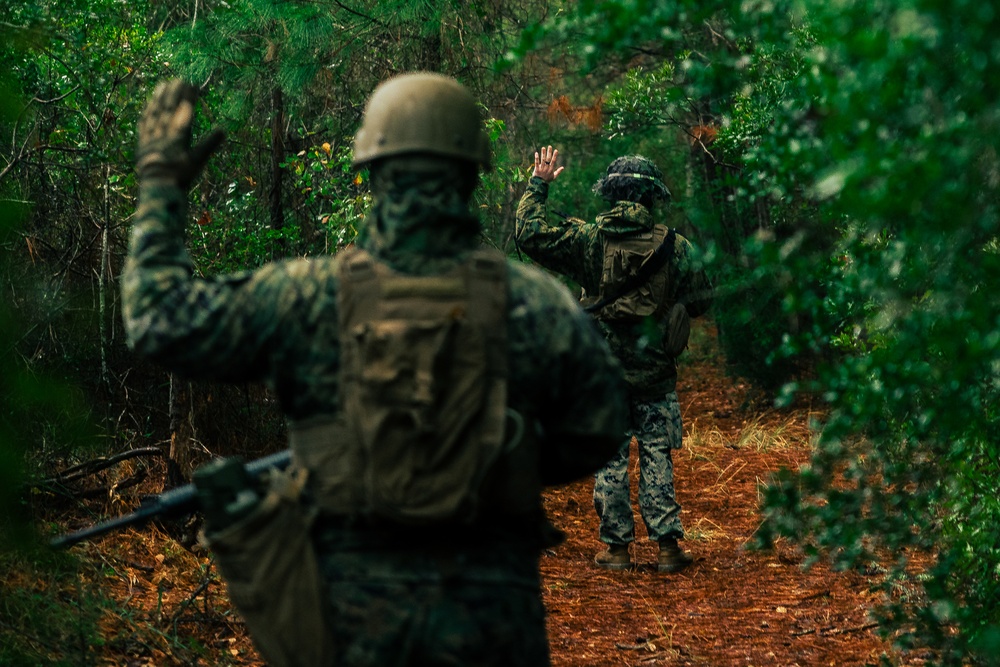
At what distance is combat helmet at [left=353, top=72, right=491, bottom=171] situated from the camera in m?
3.22

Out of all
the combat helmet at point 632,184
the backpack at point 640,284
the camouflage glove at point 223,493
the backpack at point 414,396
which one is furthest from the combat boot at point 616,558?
the camouflage glove at point 223,493

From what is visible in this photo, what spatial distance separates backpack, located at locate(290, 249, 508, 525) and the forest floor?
5.54 ft

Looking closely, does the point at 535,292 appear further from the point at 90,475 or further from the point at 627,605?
the point at 90,475

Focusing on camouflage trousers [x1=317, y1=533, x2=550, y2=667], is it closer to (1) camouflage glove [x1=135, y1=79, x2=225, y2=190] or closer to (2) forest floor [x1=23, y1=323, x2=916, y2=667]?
(1) camouflage glove [x1=135, y1=79, x2=225, y2=190]

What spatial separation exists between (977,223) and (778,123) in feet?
3.73

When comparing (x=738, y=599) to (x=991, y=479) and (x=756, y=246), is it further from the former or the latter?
(x=756, y=246)

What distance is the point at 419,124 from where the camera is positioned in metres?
3.22

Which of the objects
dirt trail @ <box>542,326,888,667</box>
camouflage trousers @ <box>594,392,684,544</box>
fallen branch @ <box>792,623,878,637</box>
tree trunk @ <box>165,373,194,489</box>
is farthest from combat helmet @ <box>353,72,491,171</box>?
camouflage trousers @ <box>594,392,684,544</box>

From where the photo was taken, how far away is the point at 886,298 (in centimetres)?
401

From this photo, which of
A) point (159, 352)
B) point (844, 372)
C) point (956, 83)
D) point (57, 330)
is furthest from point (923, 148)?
point (57, 330)

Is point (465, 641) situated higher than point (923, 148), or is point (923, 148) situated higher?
point (923, 148)

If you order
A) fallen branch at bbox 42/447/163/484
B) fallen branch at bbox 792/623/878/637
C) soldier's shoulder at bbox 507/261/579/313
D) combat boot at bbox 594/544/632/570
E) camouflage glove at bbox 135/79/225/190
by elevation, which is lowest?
fallen branch at bbox 792/623/878/637

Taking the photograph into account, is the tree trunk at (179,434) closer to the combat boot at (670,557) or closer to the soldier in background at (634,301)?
the soldier in background at (634,301)

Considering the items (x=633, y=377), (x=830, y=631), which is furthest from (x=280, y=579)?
(x=633, y=377)
